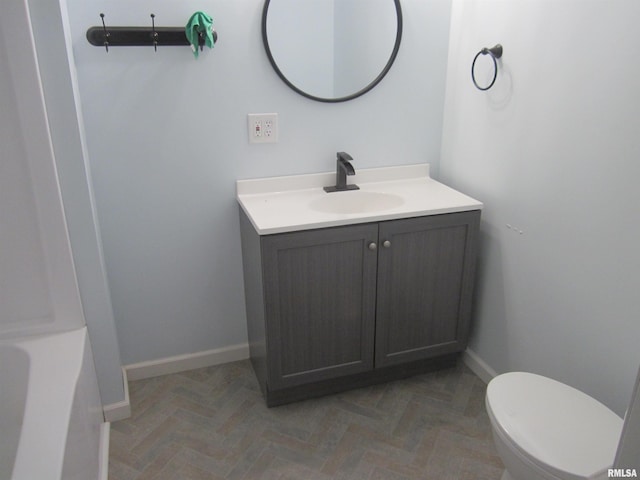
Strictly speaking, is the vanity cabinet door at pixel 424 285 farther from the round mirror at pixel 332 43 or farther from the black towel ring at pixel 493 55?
the round mirror at pixel 332 43

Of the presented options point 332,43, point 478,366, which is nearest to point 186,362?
point 478,366

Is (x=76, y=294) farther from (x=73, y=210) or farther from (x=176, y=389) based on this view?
(x=176, y=389)

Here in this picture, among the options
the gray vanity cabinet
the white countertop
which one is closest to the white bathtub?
the gray vanity cabinet

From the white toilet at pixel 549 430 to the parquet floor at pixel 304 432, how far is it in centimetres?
37

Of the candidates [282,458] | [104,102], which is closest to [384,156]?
[104,102]

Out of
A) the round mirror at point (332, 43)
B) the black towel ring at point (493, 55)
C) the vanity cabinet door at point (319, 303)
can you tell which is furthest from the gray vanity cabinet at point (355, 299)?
the round mirror at point (332, 43)

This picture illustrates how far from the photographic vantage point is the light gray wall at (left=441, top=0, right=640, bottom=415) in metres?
1.63

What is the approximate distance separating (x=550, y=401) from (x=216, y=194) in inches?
60.0

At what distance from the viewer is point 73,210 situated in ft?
6.12

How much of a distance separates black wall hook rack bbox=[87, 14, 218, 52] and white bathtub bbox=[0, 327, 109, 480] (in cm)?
108

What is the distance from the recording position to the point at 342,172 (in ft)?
7.69

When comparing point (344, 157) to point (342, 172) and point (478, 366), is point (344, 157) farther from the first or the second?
point (478, 366)

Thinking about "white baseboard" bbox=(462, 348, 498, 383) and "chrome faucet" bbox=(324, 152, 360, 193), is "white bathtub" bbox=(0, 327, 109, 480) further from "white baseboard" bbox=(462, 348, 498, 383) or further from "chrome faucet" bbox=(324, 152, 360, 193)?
"white baseboard" bbox=(462, 348, 498, 383)

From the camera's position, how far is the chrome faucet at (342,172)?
2.28m
